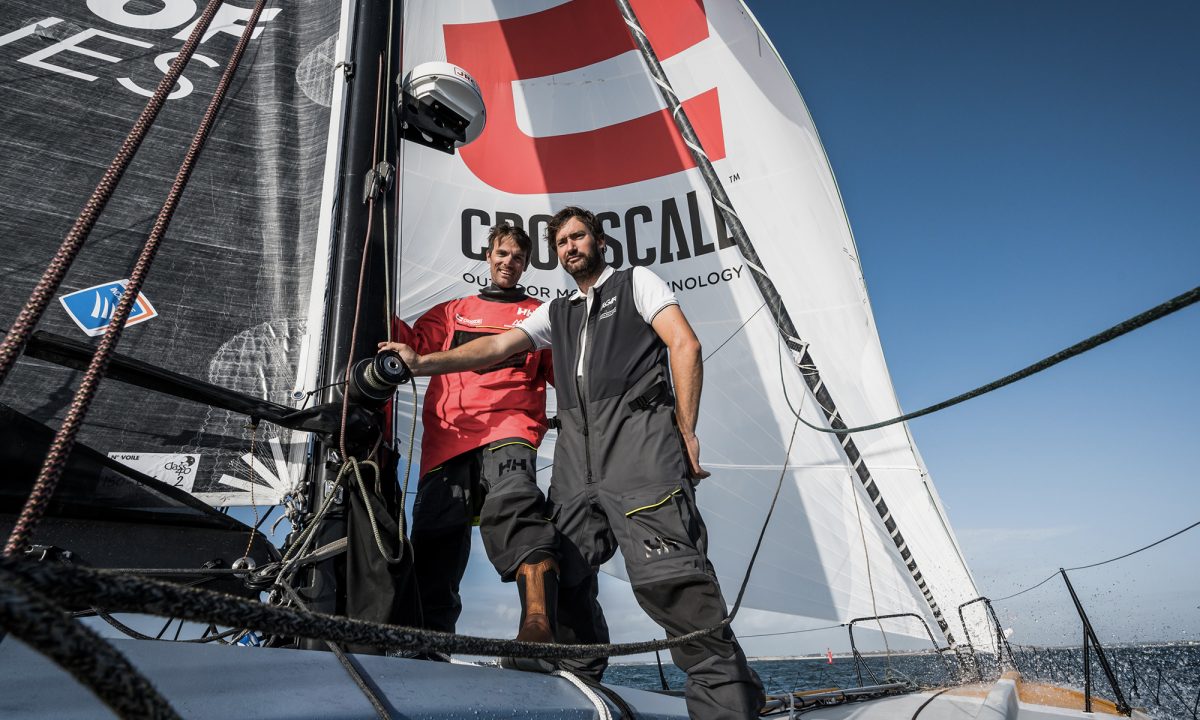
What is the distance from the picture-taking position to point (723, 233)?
174 inches

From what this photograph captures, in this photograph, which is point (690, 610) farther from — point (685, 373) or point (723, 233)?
point (723, 233)

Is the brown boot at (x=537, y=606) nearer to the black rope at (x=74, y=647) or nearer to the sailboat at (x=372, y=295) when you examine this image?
the sailboat at (x=372, y=295)

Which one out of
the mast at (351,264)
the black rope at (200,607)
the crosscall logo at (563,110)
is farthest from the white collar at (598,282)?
the crosscall logo at (563,110)

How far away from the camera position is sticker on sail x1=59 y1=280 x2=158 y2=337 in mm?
2113

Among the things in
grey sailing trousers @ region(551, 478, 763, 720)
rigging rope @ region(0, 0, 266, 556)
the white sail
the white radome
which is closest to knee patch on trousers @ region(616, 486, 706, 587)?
grey sailing trousers @ region(551, 478, 763, 720)

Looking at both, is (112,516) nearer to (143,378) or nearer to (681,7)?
(143,378)

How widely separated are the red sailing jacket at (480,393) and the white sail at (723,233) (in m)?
1.56

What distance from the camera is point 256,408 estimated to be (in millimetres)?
1727

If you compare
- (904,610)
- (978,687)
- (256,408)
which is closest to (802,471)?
(904,610)

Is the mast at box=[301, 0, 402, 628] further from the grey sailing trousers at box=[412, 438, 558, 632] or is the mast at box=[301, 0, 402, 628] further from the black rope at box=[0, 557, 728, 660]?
the black rope at box=[0, 557, 728, 660]

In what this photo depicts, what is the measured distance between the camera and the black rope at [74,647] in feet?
1.04

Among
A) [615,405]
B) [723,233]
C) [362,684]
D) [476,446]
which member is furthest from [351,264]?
[723,233]

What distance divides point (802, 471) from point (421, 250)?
9.01ft

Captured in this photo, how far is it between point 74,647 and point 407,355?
4.95ft
